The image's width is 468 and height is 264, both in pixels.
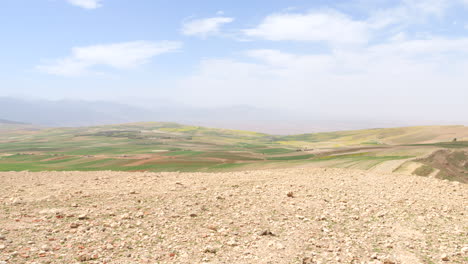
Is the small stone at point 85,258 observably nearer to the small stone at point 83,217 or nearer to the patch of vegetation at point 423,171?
the small stone at point 83,217

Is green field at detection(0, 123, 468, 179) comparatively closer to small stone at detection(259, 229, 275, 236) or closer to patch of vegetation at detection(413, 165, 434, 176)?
patch of vegetation at detection(413, 165, 434, 176)

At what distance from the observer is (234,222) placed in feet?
36.9

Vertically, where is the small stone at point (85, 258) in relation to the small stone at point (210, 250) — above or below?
above

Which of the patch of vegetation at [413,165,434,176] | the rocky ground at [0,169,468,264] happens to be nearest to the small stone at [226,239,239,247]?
the rocky ground at [0,169,468,264]

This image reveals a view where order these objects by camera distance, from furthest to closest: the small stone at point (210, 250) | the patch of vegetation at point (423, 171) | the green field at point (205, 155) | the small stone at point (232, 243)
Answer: the green field at point (205, 155)
the patch of vegetation at point (423, 171)
the small stone at point (232, 243)
the small stone at point (210, 250)

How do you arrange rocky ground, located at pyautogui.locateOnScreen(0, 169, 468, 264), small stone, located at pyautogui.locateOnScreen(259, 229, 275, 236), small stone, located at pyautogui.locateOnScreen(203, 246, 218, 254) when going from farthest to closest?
small stone, located at pyautogui.locateOnScreen(259, 229, 275, 236) → small stone, located at pyautogui.locateOnScreen(203, 246, 218, 254) → rocky ground, located at pyautogui.locateOnScreen(0, 169, 468, 264)

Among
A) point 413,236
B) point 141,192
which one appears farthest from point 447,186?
point 141,192

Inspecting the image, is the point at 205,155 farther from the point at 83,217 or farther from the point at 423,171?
the point at 83,217

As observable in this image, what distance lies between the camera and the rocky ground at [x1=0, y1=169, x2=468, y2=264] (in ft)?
28.1

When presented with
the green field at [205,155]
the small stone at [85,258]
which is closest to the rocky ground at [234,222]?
the small stone at [85,258]

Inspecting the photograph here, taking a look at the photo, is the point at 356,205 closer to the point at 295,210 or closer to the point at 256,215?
the point at 295,210

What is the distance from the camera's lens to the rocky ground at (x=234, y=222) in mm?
8578

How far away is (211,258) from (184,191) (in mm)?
7390

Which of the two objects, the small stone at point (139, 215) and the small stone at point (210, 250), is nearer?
the small stone at point (210, 250)
